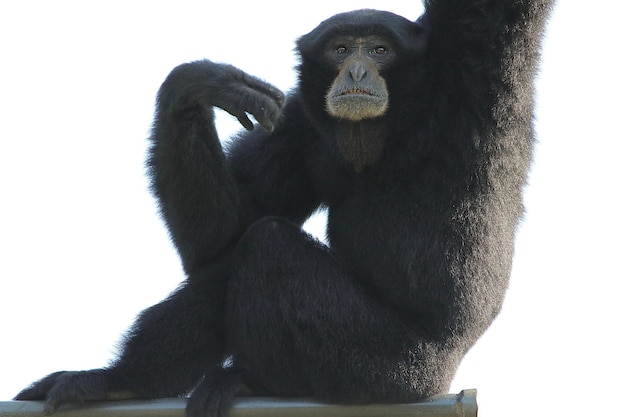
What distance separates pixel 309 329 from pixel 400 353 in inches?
21.4

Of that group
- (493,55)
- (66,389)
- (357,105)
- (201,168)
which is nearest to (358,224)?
(357,105)

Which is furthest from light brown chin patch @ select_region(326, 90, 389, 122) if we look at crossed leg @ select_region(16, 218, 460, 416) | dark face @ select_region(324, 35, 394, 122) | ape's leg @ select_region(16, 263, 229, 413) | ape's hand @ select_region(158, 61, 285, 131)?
ape's leg @ select_region(16, 263, 229, 413)

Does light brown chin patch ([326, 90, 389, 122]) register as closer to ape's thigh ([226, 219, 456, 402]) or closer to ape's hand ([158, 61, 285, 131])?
ape's hand ([158, 61, 285, 131])

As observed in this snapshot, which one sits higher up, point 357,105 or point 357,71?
point 357,71

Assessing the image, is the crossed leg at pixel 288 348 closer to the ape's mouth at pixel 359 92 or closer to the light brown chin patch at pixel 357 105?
the light brown chin patch at pixel 357 105

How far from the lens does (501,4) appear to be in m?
5.73

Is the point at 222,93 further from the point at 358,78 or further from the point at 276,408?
the point at 276,408

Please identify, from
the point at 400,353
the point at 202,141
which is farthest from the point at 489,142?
the point at 202,141

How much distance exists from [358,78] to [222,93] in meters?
0.86

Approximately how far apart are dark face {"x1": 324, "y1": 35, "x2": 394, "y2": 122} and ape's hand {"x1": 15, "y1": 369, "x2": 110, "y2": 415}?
7.15 feet

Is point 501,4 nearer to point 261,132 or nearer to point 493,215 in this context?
point 493,215

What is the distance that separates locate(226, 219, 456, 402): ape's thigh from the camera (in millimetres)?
5426

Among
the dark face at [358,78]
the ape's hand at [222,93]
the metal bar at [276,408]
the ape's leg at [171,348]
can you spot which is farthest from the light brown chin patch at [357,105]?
the metal bar at [276,408]

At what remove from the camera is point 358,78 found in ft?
19.6
